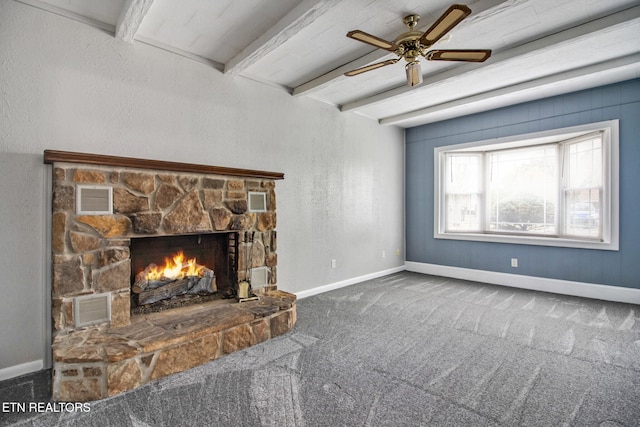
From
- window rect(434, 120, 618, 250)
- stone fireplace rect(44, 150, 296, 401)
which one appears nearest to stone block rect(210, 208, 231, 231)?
stone fireplace rect(44, 150, 296, 401)

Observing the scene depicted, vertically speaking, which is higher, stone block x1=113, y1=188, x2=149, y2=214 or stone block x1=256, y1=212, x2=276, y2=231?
stone block x1=113, y1=188, x2=149, y2=214

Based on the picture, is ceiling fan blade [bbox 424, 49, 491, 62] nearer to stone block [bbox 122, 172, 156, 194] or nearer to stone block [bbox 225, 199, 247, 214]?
stone block [bbox 225, 199, 247, 214]

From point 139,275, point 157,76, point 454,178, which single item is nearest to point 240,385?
point 139,275

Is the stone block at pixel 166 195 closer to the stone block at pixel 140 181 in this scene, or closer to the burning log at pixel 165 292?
the stone block at pixel 140 181

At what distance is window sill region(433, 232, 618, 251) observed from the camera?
4.21 m

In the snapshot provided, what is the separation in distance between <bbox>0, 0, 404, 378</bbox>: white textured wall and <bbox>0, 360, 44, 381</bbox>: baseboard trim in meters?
0.04

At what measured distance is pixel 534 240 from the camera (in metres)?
4.77

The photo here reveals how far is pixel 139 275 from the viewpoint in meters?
2.89

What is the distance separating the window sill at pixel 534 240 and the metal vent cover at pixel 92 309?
503 cm

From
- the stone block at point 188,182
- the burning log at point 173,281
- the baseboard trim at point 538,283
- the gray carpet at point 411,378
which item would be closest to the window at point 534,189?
the baseboard trim at point 538,283

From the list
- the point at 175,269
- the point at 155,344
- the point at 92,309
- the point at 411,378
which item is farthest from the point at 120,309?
the point at 411,378

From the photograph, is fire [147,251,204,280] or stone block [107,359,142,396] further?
fire [147,251,204,280]

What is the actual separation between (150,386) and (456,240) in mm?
4967

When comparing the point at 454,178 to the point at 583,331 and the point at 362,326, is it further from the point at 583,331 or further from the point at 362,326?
the point at 362,326
